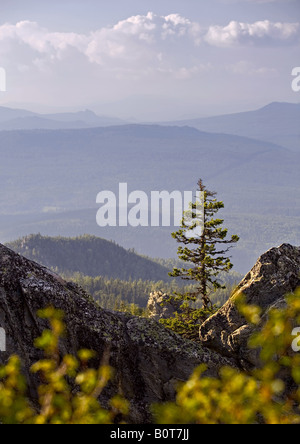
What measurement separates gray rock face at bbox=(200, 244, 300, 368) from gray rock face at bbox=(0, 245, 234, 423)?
0.89 m

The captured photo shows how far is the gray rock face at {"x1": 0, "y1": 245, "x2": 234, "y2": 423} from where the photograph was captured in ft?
53.8

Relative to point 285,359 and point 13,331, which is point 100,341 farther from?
point 285,359

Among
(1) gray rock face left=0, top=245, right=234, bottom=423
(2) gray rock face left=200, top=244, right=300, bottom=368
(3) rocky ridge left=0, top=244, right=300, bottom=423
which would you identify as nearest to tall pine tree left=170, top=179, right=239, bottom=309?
(2) gray rock face left=200, top=244, right=300, bottom=368

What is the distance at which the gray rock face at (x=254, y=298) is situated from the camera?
65.3ft

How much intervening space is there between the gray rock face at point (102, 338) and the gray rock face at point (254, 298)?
89cm

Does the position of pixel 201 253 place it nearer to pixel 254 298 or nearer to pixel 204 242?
pixel 204 242

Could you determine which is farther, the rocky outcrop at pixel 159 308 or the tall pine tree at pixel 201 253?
the rocky outcrop at pixel 159 308

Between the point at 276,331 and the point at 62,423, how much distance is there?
372cm

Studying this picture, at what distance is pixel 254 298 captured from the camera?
20484 millimetres

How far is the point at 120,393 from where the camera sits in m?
16.8

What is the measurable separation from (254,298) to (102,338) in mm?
7300

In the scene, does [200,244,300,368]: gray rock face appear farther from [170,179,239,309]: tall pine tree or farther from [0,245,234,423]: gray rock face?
[170,179,239,309]: tall pine tree

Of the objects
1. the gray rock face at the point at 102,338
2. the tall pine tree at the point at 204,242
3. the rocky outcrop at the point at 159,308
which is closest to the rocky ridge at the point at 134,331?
the gray rock face at the point at 102,338

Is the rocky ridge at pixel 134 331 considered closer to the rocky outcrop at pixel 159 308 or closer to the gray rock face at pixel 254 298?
the gray rock face at pixel 254 298
